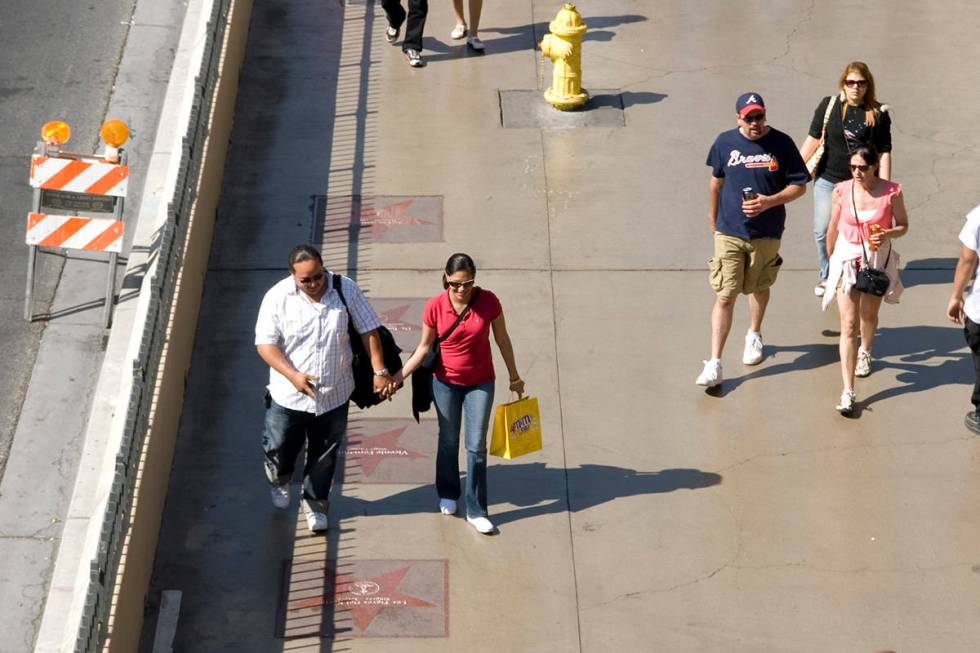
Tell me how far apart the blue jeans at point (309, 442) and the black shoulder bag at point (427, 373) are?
1.23 feet

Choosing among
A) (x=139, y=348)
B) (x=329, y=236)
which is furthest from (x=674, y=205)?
(x=139, y=348)

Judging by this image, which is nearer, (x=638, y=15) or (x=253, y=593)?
(x=253, y=593)

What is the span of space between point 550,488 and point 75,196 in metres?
4.45

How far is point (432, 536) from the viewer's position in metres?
8.02

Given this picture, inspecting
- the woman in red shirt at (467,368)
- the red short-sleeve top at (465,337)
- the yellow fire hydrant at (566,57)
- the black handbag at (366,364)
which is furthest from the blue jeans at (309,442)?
the yellow fire hydrant at (566,57)

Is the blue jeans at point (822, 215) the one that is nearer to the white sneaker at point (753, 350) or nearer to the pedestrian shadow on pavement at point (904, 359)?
the pedestrian shadow on pavement at point (904, 359)

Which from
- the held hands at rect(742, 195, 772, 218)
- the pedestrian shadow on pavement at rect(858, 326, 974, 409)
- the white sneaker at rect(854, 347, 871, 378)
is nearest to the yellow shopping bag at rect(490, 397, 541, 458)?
the held hands at rect(742, 195, 772, 218)


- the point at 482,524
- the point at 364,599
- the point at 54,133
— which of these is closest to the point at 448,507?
the point at 482,524

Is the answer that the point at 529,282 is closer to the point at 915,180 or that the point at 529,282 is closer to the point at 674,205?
the point at 674,205

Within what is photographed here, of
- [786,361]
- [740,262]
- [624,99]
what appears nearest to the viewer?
[740,262]

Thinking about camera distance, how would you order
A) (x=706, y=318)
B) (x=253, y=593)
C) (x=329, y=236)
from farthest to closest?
(x=329, y=236), (x=706, y=318), (x=253, y=593)

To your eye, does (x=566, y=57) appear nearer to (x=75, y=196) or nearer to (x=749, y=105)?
(x=749, y=105)

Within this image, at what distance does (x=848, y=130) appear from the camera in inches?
370

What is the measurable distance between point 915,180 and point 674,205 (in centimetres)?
192
